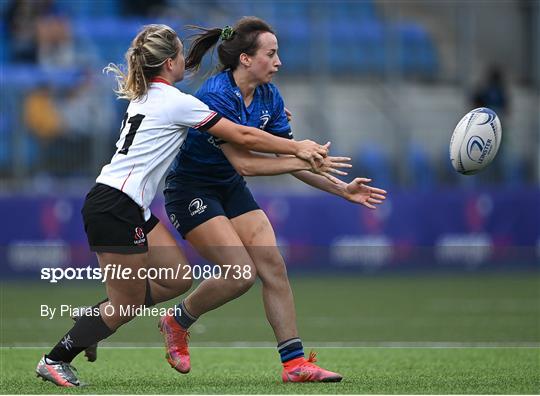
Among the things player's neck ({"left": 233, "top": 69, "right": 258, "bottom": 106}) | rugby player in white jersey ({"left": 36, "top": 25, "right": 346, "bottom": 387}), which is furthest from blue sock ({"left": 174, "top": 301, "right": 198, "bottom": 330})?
player's neck ({"left": 233, "top": 69, "right": 258, "bottom": 106})

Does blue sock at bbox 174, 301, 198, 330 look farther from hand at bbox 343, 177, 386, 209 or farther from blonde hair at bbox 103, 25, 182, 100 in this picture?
blonde hair at bbox 103, 25, 182, 100

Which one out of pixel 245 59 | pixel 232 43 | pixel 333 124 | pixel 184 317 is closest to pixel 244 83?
pixel 245 59

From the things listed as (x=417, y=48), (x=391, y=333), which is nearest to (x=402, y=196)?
(x=417, y=48)

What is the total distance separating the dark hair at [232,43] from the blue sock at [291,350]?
5.44 ft

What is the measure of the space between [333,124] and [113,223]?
12193 mm

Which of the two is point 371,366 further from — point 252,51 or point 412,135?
point 412,135

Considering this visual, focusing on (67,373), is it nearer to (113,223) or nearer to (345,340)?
(113,223)

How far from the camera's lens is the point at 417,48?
2091 cm

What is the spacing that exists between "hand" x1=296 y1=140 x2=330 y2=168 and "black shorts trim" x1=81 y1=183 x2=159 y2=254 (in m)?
0.95

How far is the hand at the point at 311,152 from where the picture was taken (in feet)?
21.7

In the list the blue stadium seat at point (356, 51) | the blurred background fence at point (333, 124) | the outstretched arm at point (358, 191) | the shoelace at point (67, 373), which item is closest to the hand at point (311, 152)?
the outstretched arm at point (358, 191)

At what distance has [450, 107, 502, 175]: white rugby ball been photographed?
7234 millimetres

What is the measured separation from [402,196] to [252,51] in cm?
1089

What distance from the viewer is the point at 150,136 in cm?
656
